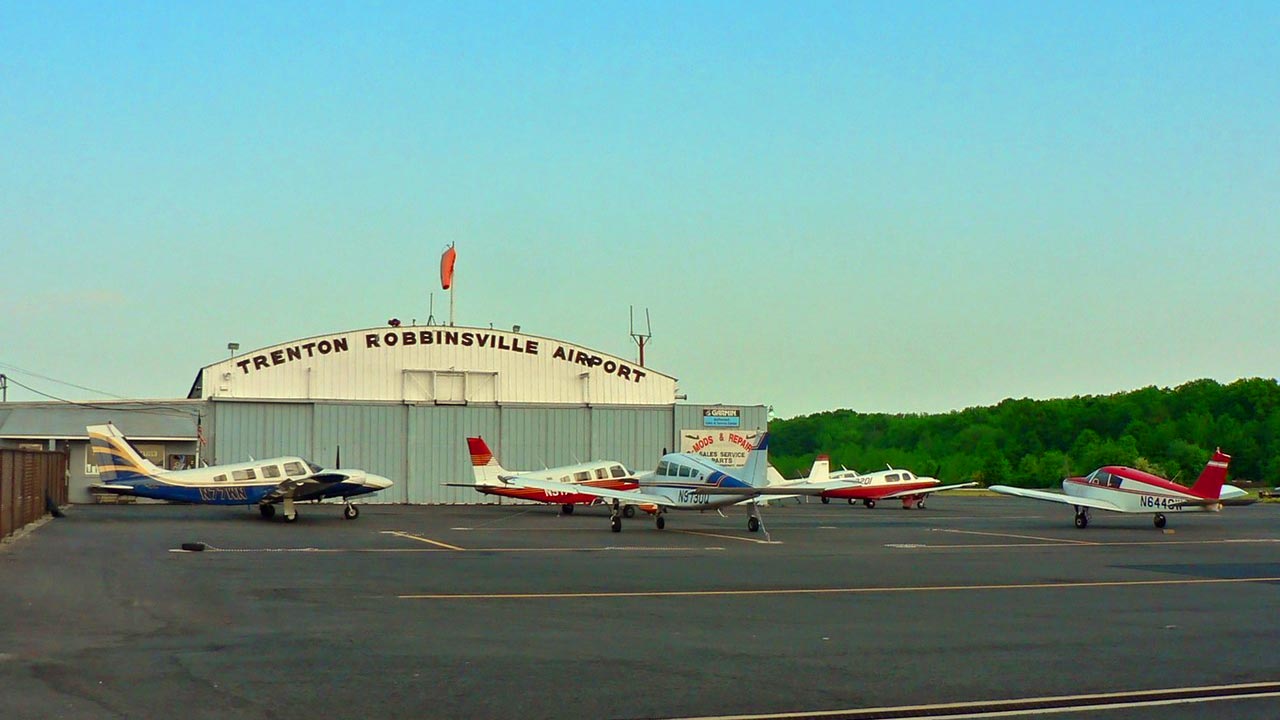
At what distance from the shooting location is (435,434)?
51000 millimetres

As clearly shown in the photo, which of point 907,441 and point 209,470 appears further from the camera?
point 907,441

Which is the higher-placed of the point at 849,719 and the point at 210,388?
the point at 210,388

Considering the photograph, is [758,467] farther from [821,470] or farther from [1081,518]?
[821,470]

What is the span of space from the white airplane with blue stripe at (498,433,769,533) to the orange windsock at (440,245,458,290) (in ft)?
80.9

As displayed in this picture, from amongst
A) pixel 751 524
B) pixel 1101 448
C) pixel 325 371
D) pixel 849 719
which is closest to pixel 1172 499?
pixel 751 524

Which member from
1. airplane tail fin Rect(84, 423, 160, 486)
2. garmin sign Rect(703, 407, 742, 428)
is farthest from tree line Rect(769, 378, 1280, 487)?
airplane tail fin Rect(84, 423, 160, 486)

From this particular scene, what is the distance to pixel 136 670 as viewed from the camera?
376 inches

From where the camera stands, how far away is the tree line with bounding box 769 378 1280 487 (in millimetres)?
116375

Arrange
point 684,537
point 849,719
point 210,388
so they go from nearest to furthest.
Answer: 1. point 849,719
2. point 684,537
3. point 210,388

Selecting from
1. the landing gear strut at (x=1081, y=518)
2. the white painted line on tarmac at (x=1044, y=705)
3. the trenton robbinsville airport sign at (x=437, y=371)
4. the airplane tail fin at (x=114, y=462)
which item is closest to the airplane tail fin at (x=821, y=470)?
the trenton robbinsville airport sign at (x=437, y=371)

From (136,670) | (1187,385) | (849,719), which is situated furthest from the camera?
(1187,385)

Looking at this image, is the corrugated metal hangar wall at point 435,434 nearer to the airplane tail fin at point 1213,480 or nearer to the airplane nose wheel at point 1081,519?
the airplane nose wheel at point 1081,519

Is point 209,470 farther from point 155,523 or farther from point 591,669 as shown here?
point 591,669

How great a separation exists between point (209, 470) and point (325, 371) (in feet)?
48.8
